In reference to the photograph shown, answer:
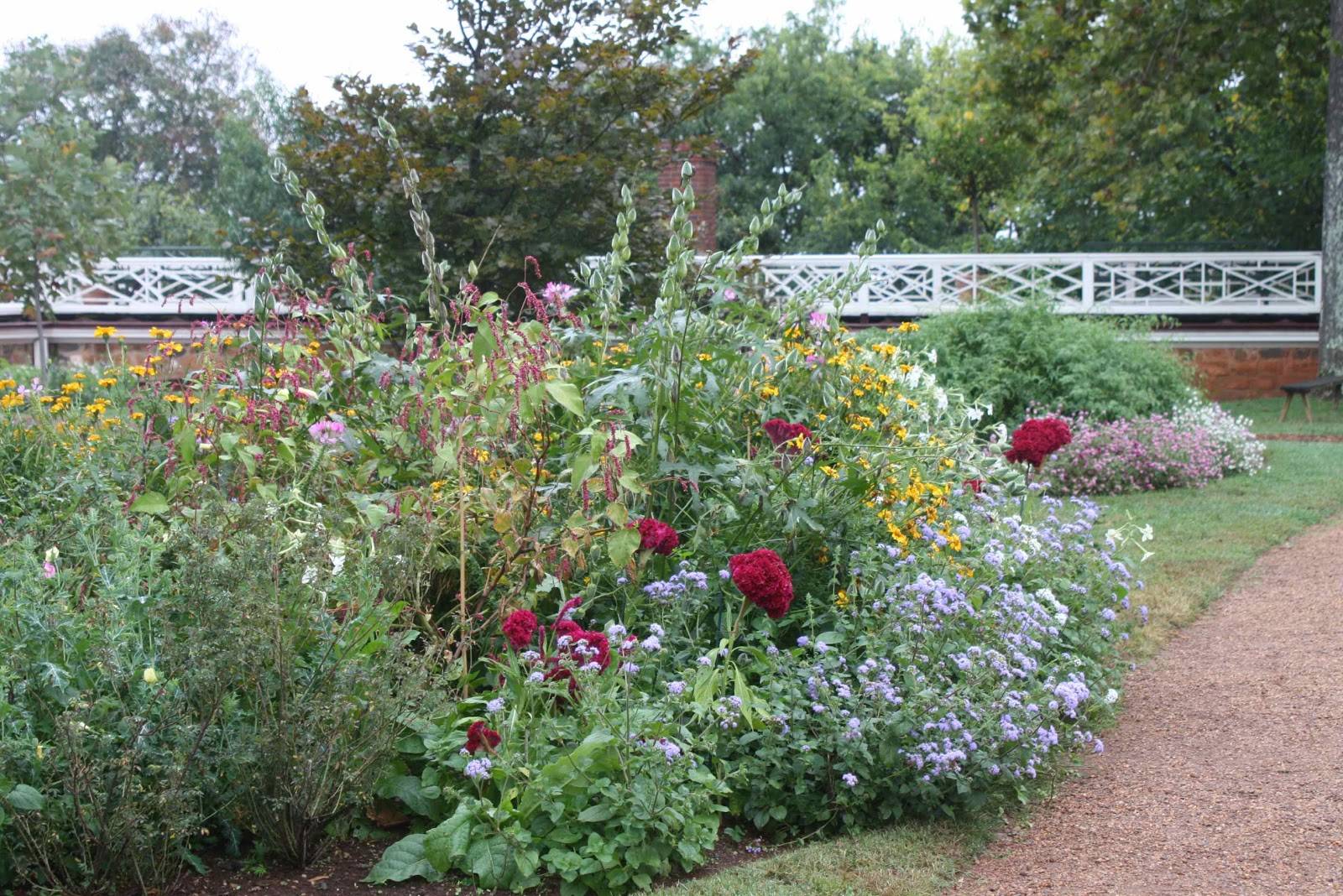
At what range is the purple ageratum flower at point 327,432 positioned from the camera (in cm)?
380

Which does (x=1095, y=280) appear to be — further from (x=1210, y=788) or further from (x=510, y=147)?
(x=1210, y=788)

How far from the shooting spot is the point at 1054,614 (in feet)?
13.5

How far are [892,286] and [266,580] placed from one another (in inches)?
→ 561

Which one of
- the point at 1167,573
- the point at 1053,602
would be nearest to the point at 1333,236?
the point at 1167,573

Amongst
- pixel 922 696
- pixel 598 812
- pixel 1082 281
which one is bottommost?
pixel 598 812

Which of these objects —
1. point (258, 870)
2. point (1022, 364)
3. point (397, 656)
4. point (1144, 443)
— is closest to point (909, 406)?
point (397, 656)

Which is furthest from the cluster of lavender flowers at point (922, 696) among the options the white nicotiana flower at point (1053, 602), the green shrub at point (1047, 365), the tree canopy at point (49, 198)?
the tree canopy at point (49, 198)

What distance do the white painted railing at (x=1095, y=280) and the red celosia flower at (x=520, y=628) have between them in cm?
1254

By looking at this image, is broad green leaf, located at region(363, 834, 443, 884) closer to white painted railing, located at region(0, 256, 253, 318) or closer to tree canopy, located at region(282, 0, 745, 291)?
tree canopy, located at region(282, 0, 745, 291)

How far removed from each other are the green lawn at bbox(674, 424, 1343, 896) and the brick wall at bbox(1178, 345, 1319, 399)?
8.38 ft

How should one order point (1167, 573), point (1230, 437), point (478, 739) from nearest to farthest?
1. point (478, 739)
2. point (1167, 573)
3. point (1230, 437)

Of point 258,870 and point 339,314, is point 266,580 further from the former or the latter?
point 339,314

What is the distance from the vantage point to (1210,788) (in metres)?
3.48

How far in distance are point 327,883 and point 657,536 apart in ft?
3.90
